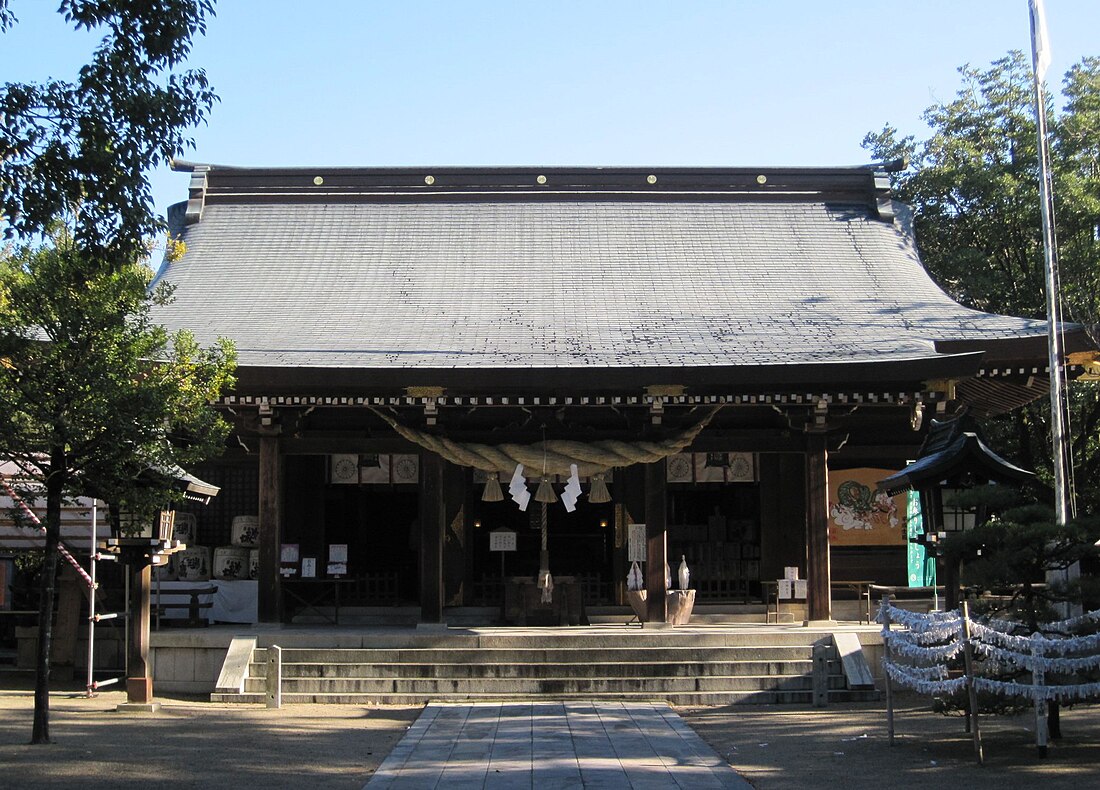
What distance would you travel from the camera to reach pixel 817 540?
1475 cm

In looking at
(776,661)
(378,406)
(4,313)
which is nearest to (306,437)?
(378,406)

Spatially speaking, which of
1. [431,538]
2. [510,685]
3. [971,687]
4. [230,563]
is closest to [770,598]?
[510,685]

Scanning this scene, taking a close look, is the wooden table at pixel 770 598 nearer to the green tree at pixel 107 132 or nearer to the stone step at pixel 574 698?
the stone step at pixel 574 698

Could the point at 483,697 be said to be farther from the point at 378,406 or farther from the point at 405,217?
the point at 405,217

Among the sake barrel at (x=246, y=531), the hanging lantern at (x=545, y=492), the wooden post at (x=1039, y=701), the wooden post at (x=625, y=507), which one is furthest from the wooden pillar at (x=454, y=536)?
the wooden post at (x=1039, y=701)

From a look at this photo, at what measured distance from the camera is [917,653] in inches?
356

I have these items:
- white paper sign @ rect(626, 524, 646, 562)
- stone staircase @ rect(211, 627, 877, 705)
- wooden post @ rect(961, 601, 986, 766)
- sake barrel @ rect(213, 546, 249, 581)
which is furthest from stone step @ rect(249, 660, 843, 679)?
wooden post @ rect(961, 601, 986, 766)

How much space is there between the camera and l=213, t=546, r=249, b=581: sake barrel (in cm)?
1662

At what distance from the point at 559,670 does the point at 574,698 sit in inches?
17.1

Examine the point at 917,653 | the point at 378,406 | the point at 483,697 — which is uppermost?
the point at 378,406

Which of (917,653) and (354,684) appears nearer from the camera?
(917,653)

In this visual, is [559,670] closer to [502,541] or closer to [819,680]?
[819,680]

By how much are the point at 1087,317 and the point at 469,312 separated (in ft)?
38.4

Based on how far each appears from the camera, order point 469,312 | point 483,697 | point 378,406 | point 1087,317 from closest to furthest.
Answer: point 483,697 < point 378,406 < point 469,312 < point 1087,317
